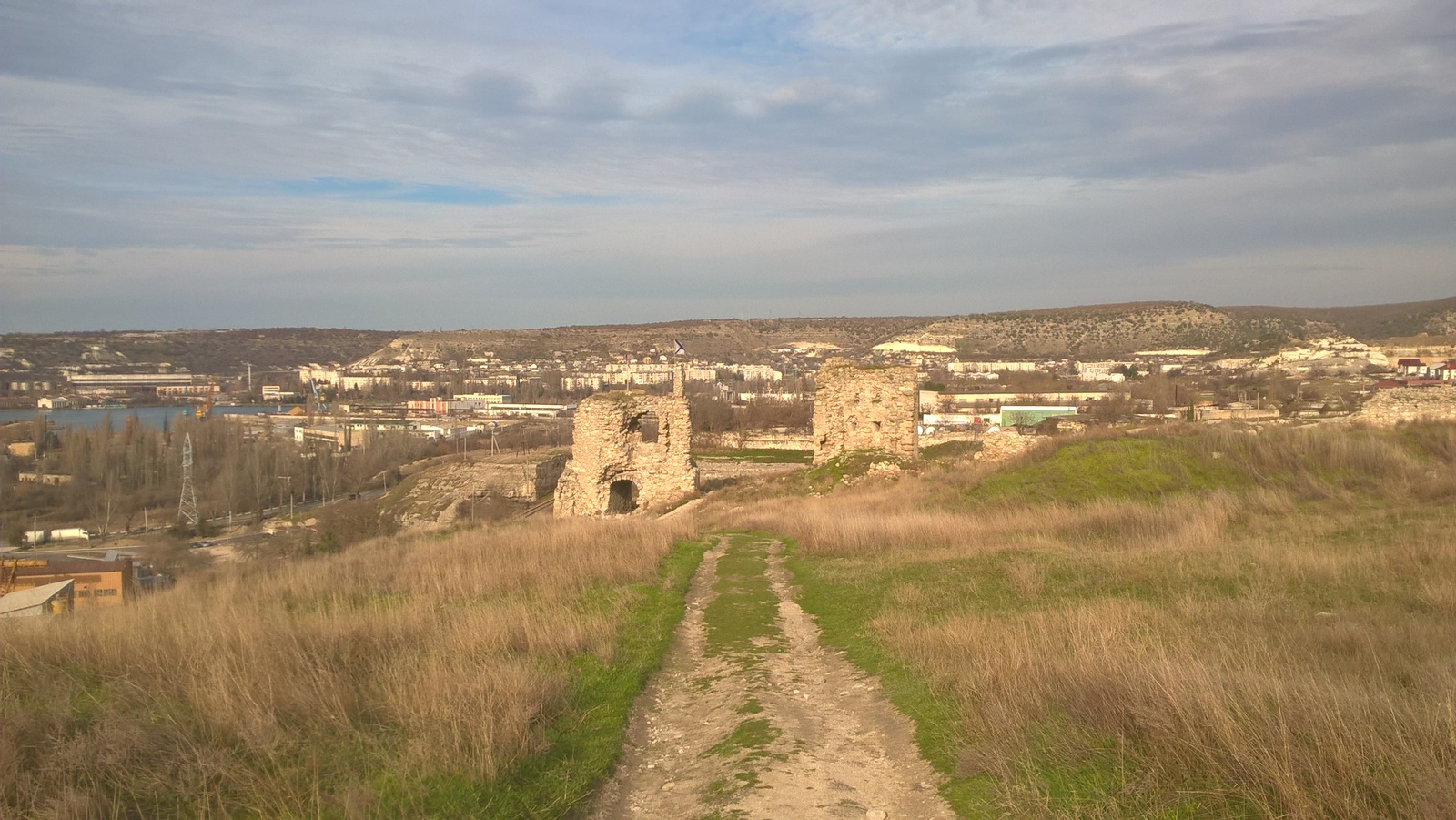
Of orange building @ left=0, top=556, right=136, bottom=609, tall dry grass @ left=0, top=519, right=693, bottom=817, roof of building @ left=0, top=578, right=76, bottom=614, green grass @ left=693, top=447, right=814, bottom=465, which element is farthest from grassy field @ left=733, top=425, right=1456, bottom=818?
green grass @ left=693, top=447, right=814, bottom=465

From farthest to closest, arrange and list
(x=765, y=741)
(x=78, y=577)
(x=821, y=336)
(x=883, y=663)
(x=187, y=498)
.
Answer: (x=821, y=336) < (x=187, y=498) < (x=78, y=577) < (x=883, y=663) < (x=765, y=741)

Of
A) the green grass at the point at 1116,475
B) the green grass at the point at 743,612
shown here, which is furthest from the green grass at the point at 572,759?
the green grass at the point at 1116,475

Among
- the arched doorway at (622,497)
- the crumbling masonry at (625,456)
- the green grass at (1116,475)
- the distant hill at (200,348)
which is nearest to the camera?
the green grass at (1116,475)

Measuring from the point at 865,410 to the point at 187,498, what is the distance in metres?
39.5

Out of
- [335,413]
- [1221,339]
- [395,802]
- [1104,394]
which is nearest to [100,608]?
[395,802]

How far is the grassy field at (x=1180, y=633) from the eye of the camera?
3598 mm

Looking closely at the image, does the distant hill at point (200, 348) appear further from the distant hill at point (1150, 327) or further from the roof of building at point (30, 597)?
the distant hill at point (1150, 327)

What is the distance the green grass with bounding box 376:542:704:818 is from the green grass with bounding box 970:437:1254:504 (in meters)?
9.95

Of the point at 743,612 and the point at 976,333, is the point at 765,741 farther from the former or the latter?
the point at 976,333

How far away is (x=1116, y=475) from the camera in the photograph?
1631cm

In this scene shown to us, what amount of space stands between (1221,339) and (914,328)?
42.7 m

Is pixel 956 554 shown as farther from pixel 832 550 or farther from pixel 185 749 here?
pixel 185 749

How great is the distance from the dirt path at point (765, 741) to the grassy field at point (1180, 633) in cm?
27

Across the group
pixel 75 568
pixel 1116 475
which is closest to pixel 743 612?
pixel 1116 475
